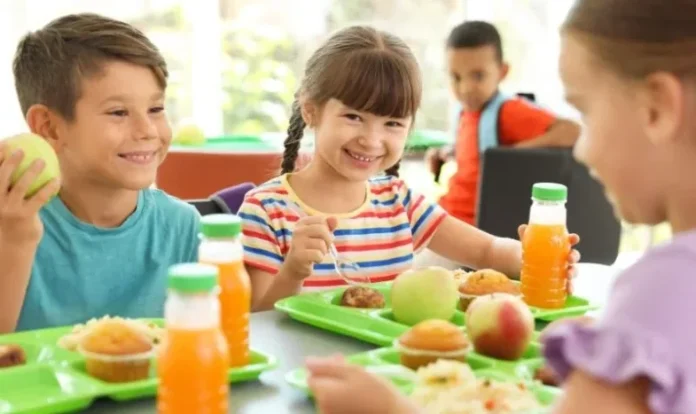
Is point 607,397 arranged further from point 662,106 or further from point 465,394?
point 465,394

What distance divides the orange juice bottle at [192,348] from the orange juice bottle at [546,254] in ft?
2.45

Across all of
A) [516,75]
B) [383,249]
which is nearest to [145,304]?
[383,249]

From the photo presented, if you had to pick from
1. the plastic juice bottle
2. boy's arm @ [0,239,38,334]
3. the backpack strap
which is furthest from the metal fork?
the backpack strap

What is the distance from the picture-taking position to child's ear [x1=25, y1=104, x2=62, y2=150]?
180 cm

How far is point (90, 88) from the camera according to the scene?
69.1 inches

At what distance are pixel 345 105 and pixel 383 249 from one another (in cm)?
30

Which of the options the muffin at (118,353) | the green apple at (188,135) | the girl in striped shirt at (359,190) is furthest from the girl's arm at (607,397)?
the green apple at (188,135)

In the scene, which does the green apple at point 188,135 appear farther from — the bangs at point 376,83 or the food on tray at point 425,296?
the food on tray at point 425,296

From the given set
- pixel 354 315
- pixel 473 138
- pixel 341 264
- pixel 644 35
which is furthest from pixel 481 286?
pixel 473 138

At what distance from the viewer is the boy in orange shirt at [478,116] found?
3729mm

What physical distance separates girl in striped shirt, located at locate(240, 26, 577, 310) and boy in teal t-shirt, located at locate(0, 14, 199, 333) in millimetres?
216

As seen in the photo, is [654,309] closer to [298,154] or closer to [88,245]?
[88,245]

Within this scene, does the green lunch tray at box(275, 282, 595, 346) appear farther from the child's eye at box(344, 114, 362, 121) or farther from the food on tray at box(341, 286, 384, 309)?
the child's eye at box(344, 114, 362, 121)

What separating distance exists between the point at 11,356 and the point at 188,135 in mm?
2493
